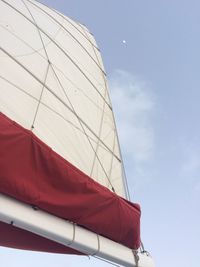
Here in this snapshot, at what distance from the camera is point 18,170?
2.52m

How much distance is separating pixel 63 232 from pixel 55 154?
1.97ft

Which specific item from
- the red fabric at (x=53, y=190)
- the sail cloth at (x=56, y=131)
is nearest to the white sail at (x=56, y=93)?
the sail cloth at (x=56, y=131)

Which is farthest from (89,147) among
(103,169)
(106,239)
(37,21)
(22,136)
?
(37,21)

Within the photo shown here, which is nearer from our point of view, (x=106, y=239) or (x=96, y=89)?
(x=106, y=239)

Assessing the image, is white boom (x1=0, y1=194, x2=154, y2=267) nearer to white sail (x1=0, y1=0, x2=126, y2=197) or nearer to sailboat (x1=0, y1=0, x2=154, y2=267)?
sailboat (x1=0, y1=0, x2=154, y2=267)

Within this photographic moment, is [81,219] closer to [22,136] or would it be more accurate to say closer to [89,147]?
[22,136]

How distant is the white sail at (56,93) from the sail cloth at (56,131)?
0.04ft

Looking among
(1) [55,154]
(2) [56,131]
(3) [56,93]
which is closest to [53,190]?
(1) [55,154]

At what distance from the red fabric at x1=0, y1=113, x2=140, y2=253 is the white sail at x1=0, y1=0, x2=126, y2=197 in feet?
1.88

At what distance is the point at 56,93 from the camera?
4.11 metres

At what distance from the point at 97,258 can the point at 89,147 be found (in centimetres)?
131

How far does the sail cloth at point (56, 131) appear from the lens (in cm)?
266

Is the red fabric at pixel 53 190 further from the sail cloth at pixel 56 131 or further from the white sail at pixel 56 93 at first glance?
the white sail at pixel 56 93

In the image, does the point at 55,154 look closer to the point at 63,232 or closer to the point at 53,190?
the point at 53,190
